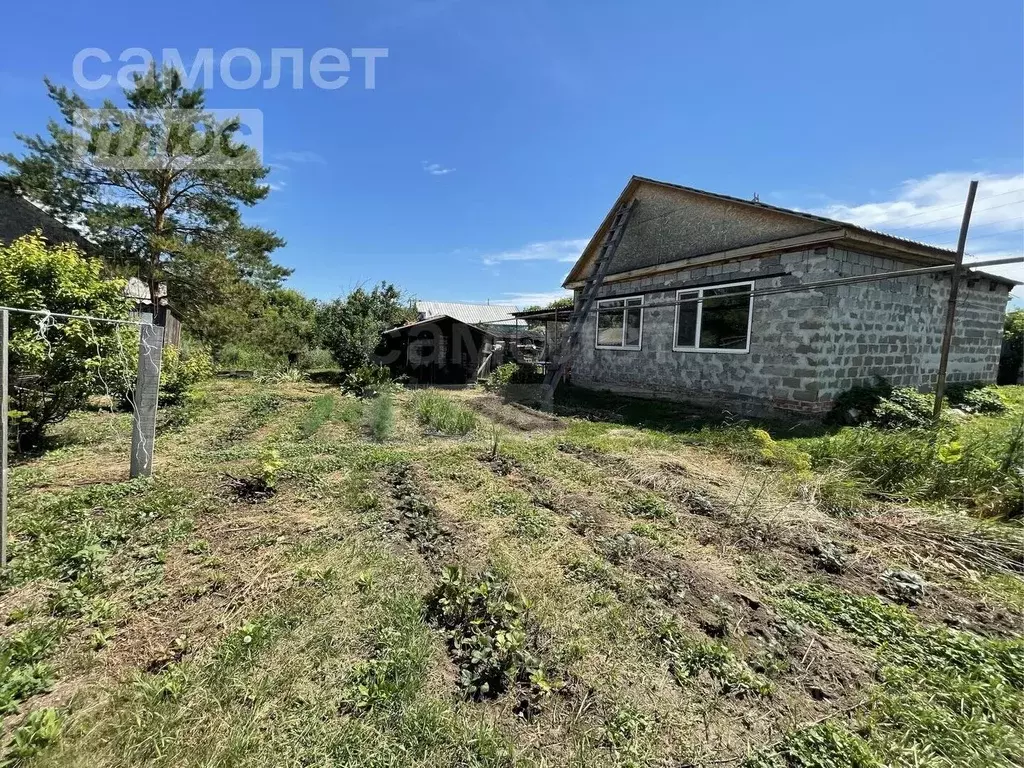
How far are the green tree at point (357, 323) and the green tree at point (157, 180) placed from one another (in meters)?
3.54

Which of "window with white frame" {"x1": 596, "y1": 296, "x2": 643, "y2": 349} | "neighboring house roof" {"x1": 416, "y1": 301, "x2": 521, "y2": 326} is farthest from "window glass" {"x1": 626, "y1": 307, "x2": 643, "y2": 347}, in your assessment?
"neighboring house roof" {"x1": 416, "y1": 301, "x2": 521, "y2": 326}

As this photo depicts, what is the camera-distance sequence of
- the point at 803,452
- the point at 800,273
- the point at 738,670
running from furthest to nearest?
1. the point at 800,273
2. the point at 803,452
3. the point at 738,670

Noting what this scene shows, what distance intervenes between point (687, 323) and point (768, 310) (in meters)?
1.79

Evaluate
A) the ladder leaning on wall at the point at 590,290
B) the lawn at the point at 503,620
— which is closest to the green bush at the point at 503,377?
the ladder leaning on wall at the point at 590,290

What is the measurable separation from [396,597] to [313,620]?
466 mm

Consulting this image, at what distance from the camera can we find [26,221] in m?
13.7

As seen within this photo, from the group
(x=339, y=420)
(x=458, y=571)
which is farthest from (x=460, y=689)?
(x=339, y=420)

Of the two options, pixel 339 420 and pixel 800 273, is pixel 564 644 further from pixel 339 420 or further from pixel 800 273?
pixel 800 273

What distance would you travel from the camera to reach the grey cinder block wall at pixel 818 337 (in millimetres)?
7250

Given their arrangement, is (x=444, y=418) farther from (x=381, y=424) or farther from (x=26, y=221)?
(x=26, y=221)

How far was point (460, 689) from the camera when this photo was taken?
1980 mm

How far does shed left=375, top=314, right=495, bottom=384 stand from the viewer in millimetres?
14164

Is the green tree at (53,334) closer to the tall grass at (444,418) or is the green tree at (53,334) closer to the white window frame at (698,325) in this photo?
the tall grass at (444,418)

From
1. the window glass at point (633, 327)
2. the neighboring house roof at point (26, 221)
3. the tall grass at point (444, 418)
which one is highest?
the neighboring house roof at point (26, 221)
